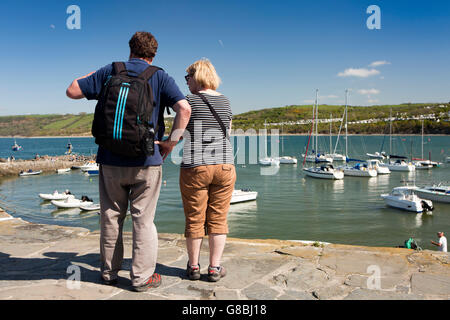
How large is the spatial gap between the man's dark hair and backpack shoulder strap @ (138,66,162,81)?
7.3 inches

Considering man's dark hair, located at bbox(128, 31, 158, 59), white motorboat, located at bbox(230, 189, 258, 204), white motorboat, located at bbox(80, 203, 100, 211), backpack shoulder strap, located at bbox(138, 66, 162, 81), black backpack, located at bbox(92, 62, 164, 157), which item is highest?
man's dark hair, located at bbox(128, 31, 158, 59)

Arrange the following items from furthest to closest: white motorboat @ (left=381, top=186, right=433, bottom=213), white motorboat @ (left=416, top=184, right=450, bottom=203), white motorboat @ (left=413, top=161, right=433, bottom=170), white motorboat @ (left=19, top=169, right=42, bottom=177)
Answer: white motorboat @ (left=413, top=161, right=433, bottom=170), white motorboat @ (left=19, top=169, right=42, bottom=177), white motorboat @ (left=416, top=184, right=450, bottom=203), white motorboat @ (left=381, top=186, right=433, bottom=213)

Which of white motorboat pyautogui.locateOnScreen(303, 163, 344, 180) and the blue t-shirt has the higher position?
the blue t-shirt

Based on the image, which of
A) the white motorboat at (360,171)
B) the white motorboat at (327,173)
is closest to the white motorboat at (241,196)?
the white motorboat at (327,173)

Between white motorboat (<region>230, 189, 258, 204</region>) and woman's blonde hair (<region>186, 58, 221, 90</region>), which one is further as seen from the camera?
white motorboat (<region>230, 189, 258, 204</region>)

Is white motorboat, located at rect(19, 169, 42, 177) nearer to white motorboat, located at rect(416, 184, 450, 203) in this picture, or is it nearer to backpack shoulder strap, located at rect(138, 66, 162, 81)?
white motorboat, located at rect(416, 184, 450, 203)

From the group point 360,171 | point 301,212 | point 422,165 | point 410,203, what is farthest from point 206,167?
point 422,165

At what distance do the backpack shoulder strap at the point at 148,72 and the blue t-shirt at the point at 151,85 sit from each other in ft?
0.09

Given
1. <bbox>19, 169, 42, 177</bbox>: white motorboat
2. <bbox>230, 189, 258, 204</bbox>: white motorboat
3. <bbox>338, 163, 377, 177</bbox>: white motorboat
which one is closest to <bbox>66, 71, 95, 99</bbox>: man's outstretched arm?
<bbox>230, 189, 258, 204</bbox>: white motorboat

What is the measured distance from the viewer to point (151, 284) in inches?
128

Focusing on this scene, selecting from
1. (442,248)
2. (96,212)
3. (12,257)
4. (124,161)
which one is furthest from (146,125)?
(96,212)

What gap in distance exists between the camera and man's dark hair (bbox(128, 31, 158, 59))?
3213 mm

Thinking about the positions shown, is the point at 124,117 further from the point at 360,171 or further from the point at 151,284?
the point at 360,171
